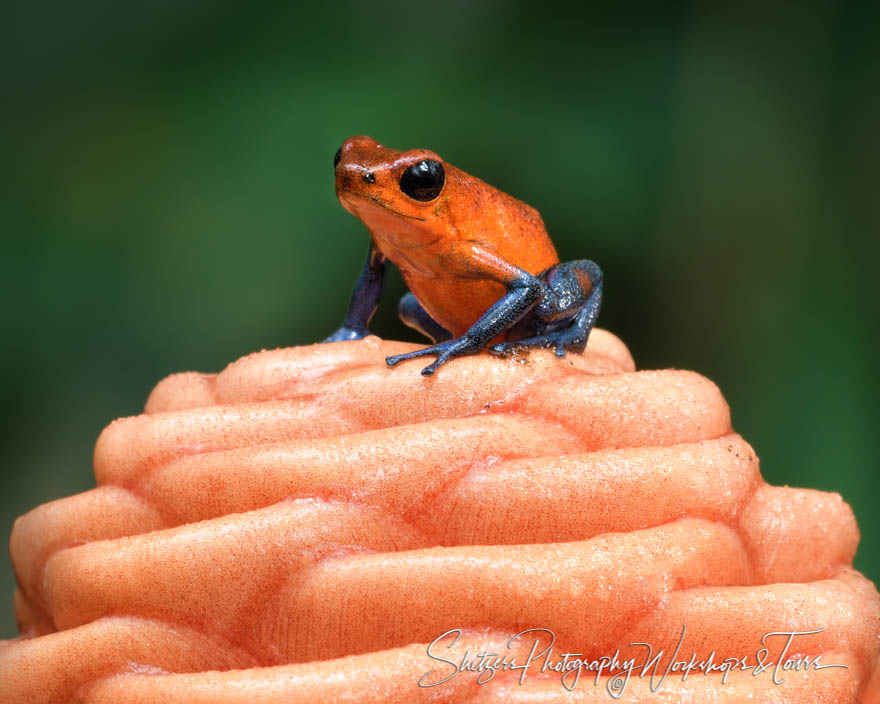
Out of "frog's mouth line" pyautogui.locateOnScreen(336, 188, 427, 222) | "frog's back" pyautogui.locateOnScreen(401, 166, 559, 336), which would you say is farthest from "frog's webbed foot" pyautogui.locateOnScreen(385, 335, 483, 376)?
"frog's mouth line" pyautogui.locateOnScreen(336, 188, 427, 222)

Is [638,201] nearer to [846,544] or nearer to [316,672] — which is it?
[846,544]

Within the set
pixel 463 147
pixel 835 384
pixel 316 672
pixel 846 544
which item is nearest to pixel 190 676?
pixel 316 672

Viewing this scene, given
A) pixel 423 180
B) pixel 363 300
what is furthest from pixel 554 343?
pixel 363 300

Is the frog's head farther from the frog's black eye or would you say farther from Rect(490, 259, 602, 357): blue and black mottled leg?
Rect(490, 259, 602, 357): blue and black mottled leg

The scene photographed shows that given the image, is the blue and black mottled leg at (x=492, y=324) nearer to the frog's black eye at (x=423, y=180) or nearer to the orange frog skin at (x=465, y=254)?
the orange frog skin at (x=465, y=254)

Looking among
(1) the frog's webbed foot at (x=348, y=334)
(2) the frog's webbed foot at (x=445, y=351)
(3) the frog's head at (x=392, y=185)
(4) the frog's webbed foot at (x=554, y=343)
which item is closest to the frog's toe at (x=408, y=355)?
(2) the frog's webbed foot at (x=445, y=351)

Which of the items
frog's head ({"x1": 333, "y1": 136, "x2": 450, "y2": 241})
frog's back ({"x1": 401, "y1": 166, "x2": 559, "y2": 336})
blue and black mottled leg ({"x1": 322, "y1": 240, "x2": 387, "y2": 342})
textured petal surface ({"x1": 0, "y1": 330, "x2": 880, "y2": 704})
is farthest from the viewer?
blue and black mottled leg ({"x1": 322, "y1": 240, "x2": 387, "y2": 342})
